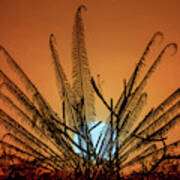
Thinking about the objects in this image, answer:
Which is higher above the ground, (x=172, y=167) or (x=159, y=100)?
(x=159, y=100)

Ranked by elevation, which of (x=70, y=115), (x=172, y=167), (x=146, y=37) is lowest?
(x=172, y=167)

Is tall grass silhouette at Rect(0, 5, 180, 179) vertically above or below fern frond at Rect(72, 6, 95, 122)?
below

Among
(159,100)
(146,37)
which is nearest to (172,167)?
(159,100)

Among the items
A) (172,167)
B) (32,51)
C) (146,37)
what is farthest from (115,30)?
(172,167)

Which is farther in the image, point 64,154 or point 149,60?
point 149,60

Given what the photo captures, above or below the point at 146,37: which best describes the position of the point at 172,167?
below

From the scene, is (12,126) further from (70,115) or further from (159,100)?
(159,100)

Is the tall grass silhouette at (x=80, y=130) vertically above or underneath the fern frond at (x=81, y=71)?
underneath

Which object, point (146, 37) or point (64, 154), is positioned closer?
point (64, 154)

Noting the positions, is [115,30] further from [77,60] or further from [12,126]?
[12,126]
